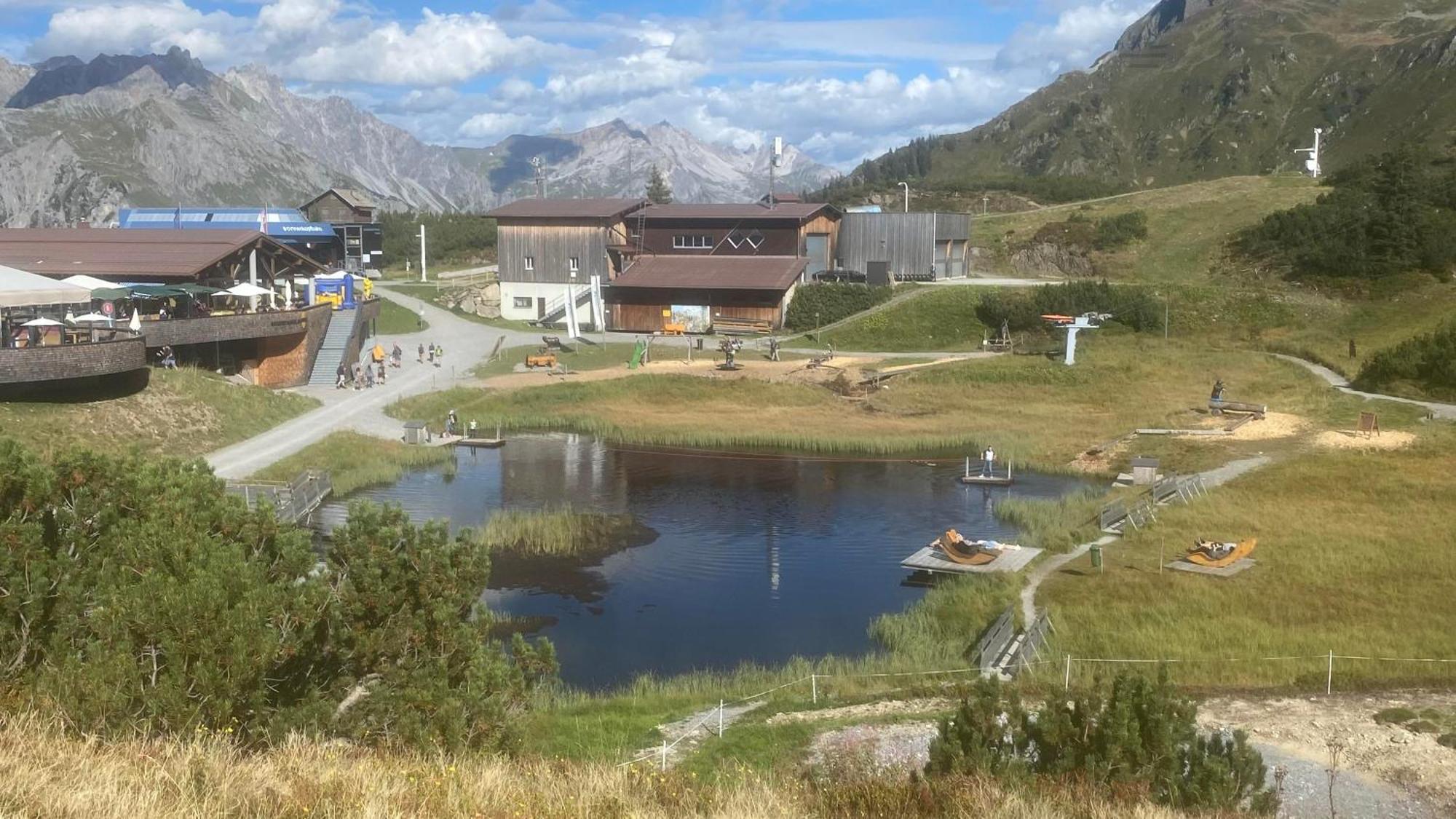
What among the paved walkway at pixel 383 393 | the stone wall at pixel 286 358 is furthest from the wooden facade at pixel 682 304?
the stone wall at pixel 286 358

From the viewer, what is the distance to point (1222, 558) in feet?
96.3

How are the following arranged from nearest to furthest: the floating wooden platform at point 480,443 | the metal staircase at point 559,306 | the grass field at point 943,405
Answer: the floating wooden platform at point 480,443 < the grass field at point 943,405 < the metal staircase at point 559,306

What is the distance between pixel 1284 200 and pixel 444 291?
59.9 m

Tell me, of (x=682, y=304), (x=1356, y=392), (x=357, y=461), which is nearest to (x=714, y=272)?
(x=682, y=304)

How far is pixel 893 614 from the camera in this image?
2848cm

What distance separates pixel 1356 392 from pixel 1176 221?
39.2 metres

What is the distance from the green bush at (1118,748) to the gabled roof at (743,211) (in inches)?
2507

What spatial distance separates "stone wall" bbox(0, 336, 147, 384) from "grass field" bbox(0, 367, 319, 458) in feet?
3.86

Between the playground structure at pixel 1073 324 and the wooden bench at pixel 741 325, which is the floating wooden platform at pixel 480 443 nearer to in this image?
the wooden bench at pixel 741 325

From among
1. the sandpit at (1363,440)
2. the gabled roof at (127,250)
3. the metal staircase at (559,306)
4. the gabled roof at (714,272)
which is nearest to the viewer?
the sandpit at (1363,440)

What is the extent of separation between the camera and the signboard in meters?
74.4

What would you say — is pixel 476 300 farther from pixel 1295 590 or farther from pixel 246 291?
pixel 1295 590

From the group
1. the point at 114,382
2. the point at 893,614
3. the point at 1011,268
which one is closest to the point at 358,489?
the point at 114,382

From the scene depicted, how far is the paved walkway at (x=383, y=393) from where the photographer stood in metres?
42.0
